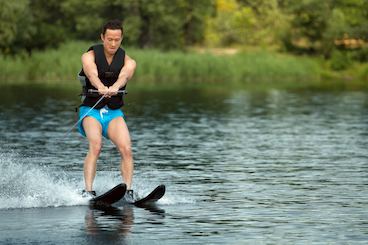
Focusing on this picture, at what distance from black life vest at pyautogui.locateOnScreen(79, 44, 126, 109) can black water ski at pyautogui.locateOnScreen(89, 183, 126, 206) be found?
1.00m

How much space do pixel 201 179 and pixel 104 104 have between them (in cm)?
331

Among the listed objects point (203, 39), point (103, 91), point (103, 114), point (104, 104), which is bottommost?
point (203, 39)

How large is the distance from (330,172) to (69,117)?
14.9 m

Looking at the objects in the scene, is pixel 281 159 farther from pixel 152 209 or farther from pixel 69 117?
pixel 69 117

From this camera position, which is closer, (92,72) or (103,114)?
(92,72)

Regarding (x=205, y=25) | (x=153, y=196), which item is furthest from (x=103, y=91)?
(x=205, y=25)

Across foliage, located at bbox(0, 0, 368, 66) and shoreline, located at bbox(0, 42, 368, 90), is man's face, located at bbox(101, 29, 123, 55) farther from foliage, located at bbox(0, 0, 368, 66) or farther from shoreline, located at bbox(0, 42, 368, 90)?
foliage, located at bbox(0, 0, 368, 66)

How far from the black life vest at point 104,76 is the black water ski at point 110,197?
3.29 feet

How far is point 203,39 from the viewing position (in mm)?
92562

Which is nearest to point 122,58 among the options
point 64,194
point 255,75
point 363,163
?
point 64,194

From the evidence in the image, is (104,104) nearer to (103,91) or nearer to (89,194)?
(103,91)

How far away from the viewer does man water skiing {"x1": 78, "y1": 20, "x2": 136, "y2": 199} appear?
45.2ft

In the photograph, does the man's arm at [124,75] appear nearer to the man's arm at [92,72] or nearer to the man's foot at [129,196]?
the man's arm at [92,72]

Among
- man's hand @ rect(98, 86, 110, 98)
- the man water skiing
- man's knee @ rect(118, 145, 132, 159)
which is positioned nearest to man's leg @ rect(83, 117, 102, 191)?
the man water skiing
